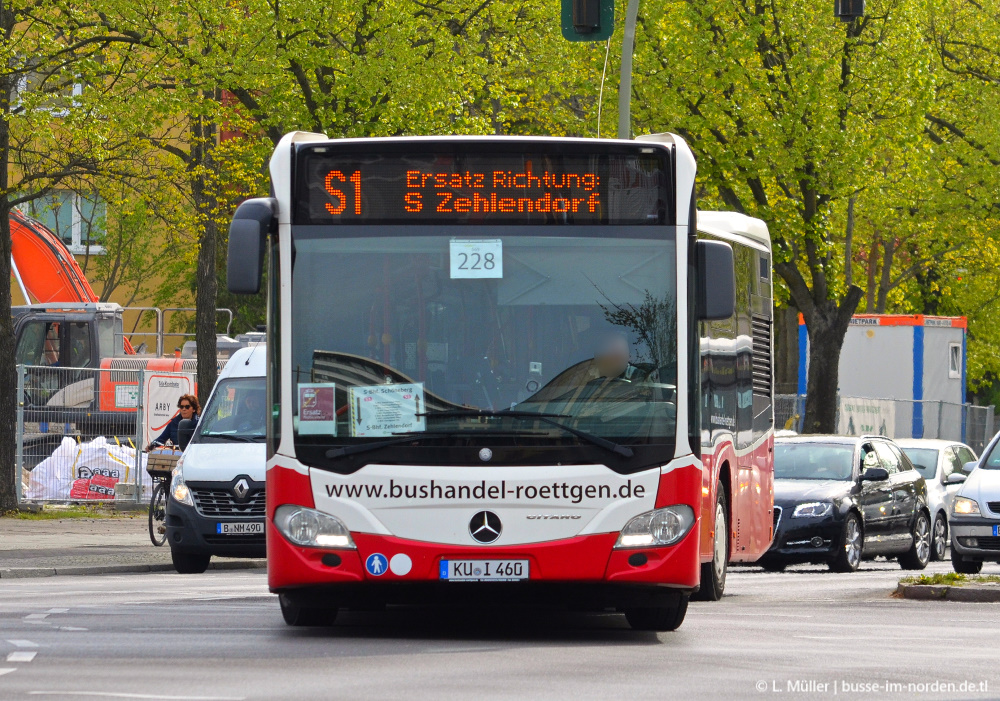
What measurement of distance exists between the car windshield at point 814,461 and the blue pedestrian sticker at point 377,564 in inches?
427

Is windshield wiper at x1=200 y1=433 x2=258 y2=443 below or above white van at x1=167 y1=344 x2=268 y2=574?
above

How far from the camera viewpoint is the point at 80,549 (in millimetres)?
20141

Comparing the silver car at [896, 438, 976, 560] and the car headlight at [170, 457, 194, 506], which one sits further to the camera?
the silver car at [896, 438, 976, 560]

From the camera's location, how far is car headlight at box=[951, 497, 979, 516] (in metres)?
18.5

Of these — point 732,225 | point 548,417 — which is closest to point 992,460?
point 732,225

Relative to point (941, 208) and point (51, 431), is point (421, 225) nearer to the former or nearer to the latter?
point (51, 431)

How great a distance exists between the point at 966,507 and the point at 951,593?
385 centimetres

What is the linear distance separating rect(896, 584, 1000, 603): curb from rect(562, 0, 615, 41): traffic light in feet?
23.0

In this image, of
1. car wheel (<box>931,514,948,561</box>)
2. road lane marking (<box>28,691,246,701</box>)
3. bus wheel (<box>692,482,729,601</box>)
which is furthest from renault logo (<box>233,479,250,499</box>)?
road lane marking (<box>28,691,246,701</box>)

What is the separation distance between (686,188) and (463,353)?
1.59m

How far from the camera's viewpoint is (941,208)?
112 feet

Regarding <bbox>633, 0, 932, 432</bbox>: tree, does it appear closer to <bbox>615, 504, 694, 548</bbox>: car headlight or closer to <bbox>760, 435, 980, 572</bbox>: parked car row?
<bbox>760, 435, 980, 572</bbox>: parked car row

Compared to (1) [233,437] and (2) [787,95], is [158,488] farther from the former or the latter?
(2) [787,95]

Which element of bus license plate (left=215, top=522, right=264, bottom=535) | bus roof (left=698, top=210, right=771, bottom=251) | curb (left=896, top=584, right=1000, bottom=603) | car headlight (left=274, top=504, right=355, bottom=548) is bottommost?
curb (left=896, top=584, right=1000, bottom=603)
